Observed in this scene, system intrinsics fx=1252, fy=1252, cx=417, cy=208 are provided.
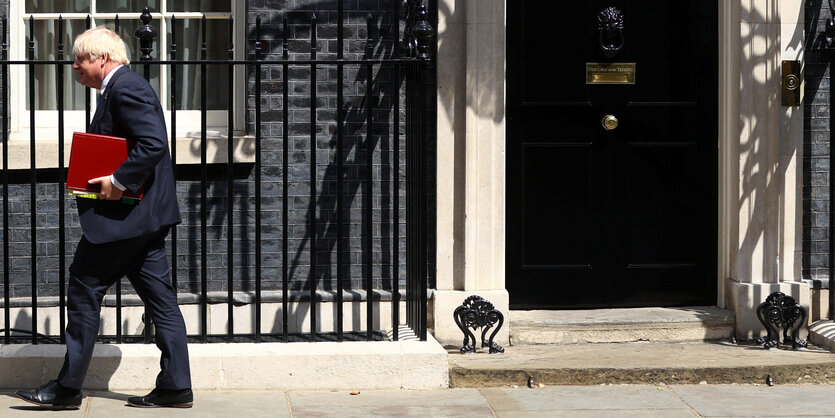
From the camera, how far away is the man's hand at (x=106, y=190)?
5656 mm

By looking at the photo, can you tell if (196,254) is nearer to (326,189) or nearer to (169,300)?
(326,189)

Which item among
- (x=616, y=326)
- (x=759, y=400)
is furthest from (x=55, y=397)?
(x=759, y=400)

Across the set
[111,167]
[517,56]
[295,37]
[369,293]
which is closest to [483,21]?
[517,56]

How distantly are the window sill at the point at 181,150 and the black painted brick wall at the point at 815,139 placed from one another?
3.43m

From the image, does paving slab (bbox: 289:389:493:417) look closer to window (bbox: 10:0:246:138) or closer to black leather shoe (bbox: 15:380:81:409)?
black leather shoe (bbox: 15:380:81:409)

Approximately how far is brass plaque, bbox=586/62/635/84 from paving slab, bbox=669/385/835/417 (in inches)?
80.1

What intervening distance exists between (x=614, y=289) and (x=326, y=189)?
1964 mm

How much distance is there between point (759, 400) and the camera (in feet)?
21.3

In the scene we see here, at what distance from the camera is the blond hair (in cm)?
574

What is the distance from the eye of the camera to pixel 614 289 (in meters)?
7.95

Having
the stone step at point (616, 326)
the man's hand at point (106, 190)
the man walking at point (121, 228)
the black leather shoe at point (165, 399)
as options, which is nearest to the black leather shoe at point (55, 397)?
the man walking at point (121, 228)

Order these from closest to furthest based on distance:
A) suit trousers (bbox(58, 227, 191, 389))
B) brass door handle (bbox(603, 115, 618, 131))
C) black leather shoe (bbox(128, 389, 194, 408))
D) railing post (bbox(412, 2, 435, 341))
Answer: suit trousers (bbox(58, 227, 191, 389)) < black leather shoe (bbox(128, 389, 194, 408)) < railing post (bbox(412, 2, 435, 341)) < brass door handle (bbox(603, 115, 618, 131))

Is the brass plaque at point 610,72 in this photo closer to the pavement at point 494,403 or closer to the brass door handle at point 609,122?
the brass door handle at point 609,122

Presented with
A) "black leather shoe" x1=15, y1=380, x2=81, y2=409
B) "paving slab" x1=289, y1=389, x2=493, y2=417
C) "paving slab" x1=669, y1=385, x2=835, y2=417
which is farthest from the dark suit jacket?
"paving slab" x1=669, y1=385, x2=835, y2=417
